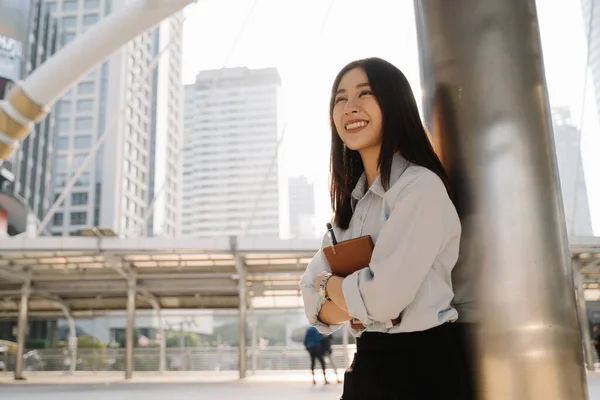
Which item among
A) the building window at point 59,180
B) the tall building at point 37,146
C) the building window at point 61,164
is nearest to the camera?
the tall building at point 37,146

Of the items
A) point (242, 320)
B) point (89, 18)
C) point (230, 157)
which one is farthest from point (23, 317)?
point (230, 157)

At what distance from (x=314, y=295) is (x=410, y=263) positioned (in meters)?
0.30

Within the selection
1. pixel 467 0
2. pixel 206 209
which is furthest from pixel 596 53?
pixel 206 209

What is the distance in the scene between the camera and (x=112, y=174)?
189 feet

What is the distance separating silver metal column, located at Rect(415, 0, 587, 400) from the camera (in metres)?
1.17

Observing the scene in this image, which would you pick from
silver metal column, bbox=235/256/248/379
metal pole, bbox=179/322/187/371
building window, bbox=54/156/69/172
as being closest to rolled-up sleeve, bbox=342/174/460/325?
silver metal column, bbox=235/256/248/379

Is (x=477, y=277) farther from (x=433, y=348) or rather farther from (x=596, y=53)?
(x=596, y=53)

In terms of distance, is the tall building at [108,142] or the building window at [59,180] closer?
the tall building at [108,142]

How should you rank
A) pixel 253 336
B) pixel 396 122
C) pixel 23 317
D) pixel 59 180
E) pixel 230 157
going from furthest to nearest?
pixel 230 157
pixel 59 180
pixel 253 336
pixel 23 317
pixel 396 122

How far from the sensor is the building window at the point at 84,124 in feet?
196

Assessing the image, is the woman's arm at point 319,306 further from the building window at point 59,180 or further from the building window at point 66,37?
the building window at point 66,37

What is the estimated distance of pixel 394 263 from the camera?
1.01 metres

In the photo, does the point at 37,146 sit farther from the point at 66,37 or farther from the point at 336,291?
the point at 336,291

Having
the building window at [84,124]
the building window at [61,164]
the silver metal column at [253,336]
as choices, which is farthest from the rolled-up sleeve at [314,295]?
the building window at [84,124]
